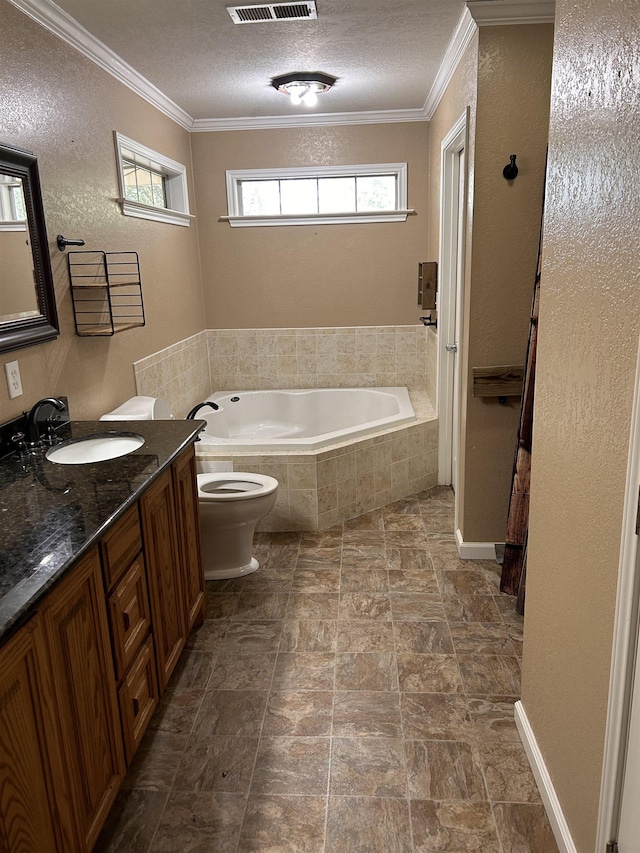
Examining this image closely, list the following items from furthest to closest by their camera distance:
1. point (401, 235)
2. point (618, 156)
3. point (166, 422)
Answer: point (401, 235) < point (166, 422) < point (618, 156)

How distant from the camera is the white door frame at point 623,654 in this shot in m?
1.18

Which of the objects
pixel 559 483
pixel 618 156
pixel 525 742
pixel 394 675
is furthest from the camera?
pixel 394 675

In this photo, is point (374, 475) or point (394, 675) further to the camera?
point (374, 475)

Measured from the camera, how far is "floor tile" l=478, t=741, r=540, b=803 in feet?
5.95

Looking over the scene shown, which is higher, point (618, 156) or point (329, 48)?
point (329, 48)

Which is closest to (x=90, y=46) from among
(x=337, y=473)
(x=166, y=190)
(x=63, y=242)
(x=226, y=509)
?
(x=63, y=242)

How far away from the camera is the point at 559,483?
5.30 ft

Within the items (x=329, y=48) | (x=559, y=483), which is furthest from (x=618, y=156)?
(x=329, y=48)

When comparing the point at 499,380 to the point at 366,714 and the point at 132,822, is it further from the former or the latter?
the point at 132,822

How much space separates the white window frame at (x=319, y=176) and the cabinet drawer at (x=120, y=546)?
339 centimetres

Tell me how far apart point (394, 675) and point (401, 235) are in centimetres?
336

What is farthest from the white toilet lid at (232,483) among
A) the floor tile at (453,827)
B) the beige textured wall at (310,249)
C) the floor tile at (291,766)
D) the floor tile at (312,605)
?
the beige textured wall at (310,249)

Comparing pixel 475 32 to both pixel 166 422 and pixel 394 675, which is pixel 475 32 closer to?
pixel 166 422

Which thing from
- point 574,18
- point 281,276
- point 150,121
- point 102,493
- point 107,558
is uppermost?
point 150,121
